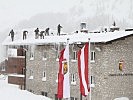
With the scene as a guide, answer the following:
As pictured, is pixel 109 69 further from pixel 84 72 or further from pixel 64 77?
pixel 64 77

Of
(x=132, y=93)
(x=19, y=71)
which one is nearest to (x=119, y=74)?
(x=132, y=93)

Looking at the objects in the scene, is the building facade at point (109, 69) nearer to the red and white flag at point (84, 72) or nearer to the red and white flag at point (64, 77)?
the red and white flag at point (84, 72)

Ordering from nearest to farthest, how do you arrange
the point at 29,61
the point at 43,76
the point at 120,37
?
the point at 120,37, the point at 43,76, the point at 29,61

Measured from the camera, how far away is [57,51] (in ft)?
127

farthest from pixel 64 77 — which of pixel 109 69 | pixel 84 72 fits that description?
pixel 109 69

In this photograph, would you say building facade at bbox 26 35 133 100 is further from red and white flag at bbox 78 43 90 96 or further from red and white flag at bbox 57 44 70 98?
red and white flag at bbox 57 44 70 98

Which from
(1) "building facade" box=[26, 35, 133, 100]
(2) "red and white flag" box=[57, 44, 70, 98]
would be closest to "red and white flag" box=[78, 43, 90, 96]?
(2) "red and white flag" box=[57, 44, 70, 98]

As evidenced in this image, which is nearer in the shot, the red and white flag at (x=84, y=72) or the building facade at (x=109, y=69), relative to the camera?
the red and white flag at (x=84, y=72)

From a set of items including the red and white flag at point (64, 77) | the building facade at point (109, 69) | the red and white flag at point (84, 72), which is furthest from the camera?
the building facade at point (109, 69)

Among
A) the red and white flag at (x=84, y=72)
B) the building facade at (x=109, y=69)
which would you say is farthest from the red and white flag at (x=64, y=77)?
the building facade at (x=109, y=69)

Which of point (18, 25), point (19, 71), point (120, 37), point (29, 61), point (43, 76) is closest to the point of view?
Answer: point (120, 37)

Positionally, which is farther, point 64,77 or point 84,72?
point 84,72

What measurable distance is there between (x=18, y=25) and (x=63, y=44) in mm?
117240

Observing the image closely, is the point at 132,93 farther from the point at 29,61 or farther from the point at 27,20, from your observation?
the point at 27,20
